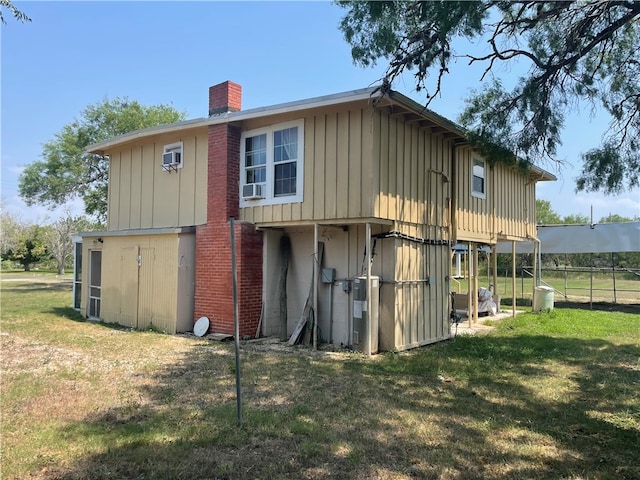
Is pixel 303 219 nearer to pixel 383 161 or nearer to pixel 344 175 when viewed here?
pixel 344 175

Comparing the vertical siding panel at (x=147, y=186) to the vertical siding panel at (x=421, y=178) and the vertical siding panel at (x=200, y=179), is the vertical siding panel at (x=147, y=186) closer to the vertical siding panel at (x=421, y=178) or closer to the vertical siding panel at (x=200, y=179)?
the vertical siding panel at (x=200, y=179)

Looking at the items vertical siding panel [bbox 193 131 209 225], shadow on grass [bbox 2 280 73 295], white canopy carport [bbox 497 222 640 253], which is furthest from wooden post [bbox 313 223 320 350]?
shadow on grass [bbox 2 280 73 295]

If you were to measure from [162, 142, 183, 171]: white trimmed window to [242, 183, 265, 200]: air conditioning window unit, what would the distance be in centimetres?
234

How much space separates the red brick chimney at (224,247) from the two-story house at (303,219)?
32mm

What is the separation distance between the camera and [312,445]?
4246 mm

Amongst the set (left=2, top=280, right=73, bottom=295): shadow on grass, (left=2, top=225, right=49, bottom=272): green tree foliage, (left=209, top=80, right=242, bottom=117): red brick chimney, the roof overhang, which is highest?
(left=209, top=80, right=242, bottom=117): red brick chimney

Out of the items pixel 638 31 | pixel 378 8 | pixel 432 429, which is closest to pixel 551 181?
pixel 638 31

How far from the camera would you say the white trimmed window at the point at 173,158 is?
11.3m

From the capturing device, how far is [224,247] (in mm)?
10078

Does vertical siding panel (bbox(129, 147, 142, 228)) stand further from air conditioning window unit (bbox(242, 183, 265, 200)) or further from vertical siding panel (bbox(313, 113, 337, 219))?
vertical siding panel (bbox(313, 113, 337, 219))

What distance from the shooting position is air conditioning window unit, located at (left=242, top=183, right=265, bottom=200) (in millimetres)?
9883

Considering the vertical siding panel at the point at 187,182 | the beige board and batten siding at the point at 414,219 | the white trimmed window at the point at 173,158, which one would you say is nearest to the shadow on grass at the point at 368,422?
the beige board and batten siding at the point at 414,219

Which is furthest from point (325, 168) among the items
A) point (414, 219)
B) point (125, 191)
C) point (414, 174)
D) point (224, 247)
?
point (125, 191)

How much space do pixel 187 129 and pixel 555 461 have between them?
980cm
